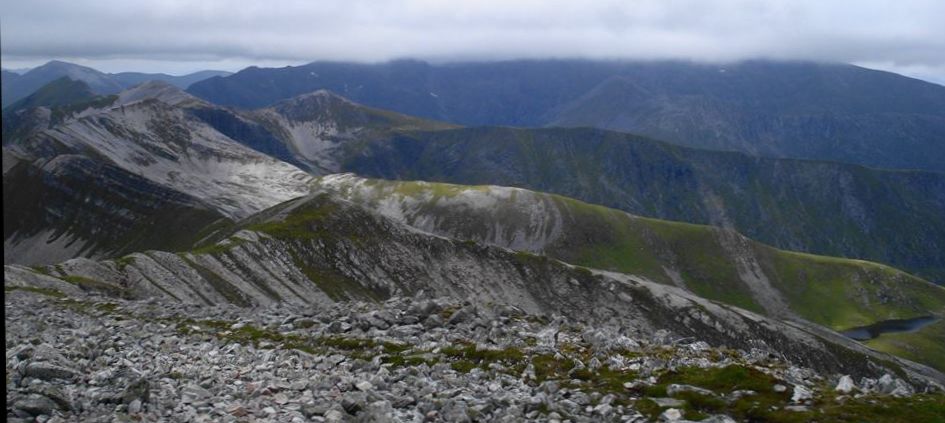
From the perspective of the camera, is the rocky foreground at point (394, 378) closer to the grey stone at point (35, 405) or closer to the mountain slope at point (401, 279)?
the grey stone at point (35, 405)

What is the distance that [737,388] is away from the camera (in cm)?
2494

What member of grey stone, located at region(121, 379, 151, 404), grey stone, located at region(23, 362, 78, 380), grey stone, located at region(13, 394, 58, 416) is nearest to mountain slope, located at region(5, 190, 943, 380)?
Answer: grey stone, located at region(23, 362, 78, 380)

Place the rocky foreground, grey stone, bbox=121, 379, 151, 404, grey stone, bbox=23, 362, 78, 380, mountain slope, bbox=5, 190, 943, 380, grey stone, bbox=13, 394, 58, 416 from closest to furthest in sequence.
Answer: grey stone, bbox=13, 394, 58, 416
grey stone, bbox=121, 379, 151, 404
the rocky foreground
grey stone, bbox=23, 362, 78, 380
mountain slope, bbox=5, 190, 943, 380

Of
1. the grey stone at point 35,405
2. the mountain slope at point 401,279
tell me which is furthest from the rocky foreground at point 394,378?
the mountain slope at point 401,279

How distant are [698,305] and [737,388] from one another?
5973 inches

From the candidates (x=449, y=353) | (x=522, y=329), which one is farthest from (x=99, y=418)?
(x=522, y=329)

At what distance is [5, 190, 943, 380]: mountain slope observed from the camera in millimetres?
101875

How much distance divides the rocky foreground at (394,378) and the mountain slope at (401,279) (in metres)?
62.5

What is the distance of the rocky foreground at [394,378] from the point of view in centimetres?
1998

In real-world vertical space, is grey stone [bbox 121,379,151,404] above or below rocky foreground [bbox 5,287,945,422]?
above

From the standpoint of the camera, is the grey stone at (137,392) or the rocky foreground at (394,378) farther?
the rocky foreground at (394,378)

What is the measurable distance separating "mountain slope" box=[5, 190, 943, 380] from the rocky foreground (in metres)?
62.5

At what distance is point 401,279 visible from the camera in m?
140

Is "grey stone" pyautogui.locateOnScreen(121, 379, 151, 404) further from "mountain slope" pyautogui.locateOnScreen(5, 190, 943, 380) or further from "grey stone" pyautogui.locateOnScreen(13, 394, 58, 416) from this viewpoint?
"mountain slope" pyautogui.locateOnScreen(5, 190, 943, 380)
